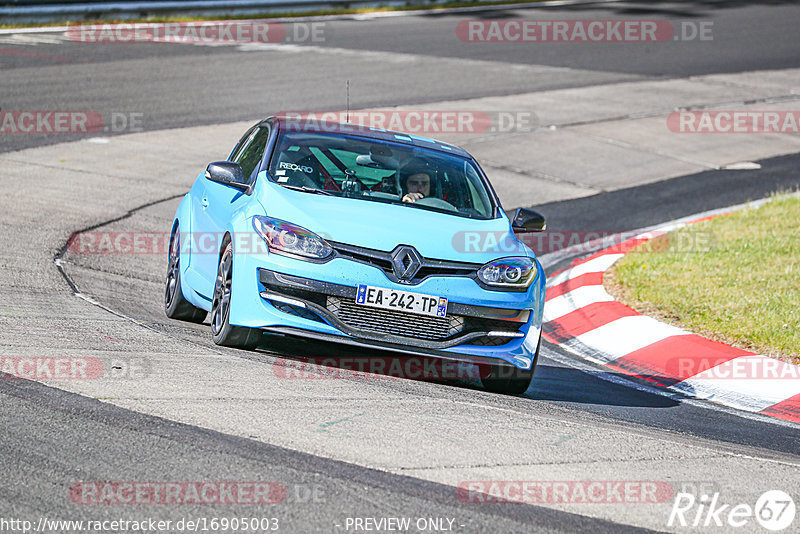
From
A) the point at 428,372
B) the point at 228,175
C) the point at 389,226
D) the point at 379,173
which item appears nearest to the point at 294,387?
the point at 389,226

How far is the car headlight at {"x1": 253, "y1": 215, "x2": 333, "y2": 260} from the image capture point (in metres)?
6.42

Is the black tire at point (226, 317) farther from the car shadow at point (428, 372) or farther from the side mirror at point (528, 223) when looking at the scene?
the side mirror at point (528, 223)

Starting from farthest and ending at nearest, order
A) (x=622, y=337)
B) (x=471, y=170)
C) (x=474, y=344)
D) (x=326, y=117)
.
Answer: (x=326, y=117) < (x=622, y=337) < (x=471, y=170) < (x=474, y=344)

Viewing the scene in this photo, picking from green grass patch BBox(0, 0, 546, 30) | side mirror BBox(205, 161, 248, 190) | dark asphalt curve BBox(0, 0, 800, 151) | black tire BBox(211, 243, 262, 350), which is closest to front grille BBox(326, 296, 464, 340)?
black tire BBox(211, 243, 262, 350)

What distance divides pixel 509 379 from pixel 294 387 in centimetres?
160

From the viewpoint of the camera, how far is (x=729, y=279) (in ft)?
33.0

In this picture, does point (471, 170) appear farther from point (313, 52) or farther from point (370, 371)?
point (313, 52)

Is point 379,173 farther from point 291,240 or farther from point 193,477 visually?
point 193,477

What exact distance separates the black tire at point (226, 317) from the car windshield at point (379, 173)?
68cm

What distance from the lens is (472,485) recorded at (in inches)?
179

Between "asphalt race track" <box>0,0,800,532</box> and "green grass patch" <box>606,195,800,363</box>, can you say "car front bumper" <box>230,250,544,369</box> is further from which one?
"green grass patch" <box>606,195,800,363</box>

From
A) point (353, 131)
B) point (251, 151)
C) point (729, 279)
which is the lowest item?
point (729, 279)

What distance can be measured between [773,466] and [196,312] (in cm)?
431

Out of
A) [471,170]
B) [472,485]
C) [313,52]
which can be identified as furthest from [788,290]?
[313,52]
